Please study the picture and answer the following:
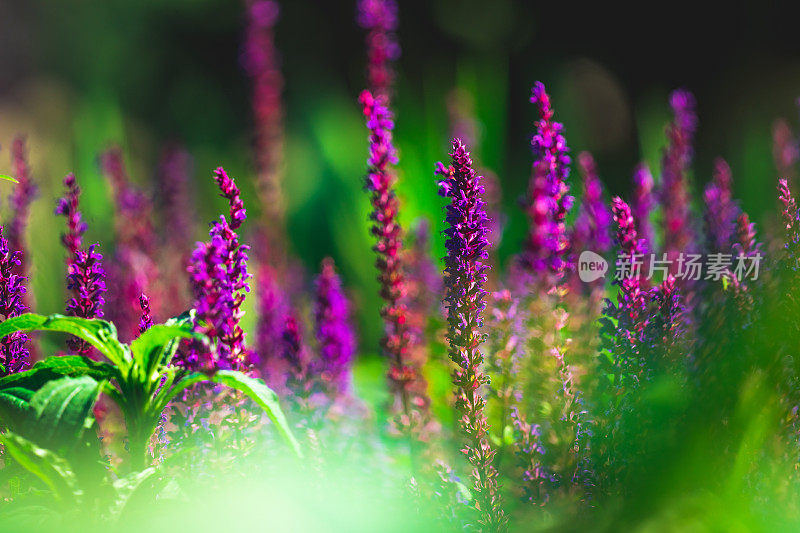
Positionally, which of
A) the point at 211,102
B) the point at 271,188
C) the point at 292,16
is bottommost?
the point at 271,188

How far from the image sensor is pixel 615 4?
6.19 m

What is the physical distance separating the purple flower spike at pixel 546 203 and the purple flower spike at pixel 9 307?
1.06 metres

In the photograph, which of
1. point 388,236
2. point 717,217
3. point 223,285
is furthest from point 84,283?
point 717,217

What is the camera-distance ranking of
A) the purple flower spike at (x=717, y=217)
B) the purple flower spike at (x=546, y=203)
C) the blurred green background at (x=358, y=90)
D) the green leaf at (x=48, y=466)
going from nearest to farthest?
the green leaf at (x=48, y=466) < the purple flower spike at (x=546, y=203) < the purple flower spike at (x=717, y=217) < the blurred green background at (x=358, y=90)

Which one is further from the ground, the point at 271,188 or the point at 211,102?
the point at 211,102

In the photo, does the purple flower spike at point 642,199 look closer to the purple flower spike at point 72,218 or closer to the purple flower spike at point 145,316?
the purple flower spike at point 145,316

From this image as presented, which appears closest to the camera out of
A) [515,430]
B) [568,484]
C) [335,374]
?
[568,484]

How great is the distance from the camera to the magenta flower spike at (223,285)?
51.2 inches

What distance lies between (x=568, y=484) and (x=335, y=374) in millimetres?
801

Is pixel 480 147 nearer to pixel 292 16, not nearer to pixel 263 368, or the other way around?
pixel 263 368

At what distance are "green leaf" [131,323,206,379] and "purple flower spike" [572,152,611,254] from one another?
47.6 inches

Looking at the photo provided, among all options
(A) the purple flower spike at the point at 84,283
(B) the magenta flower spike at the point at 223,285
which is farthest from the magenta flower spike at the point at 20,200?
(B) the magenta flower spike at the point at 223,285

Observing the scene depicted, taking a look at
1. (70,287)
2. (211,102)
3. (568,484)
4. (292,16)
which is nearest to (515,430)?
(568,484)

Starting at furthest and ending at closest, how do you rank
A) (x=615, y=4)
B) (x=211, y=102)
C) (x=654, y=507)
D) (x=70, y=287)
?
(x=211, y=102) < (x=615, y=4) < (x=70, y=287) < (x=654, y=507)
